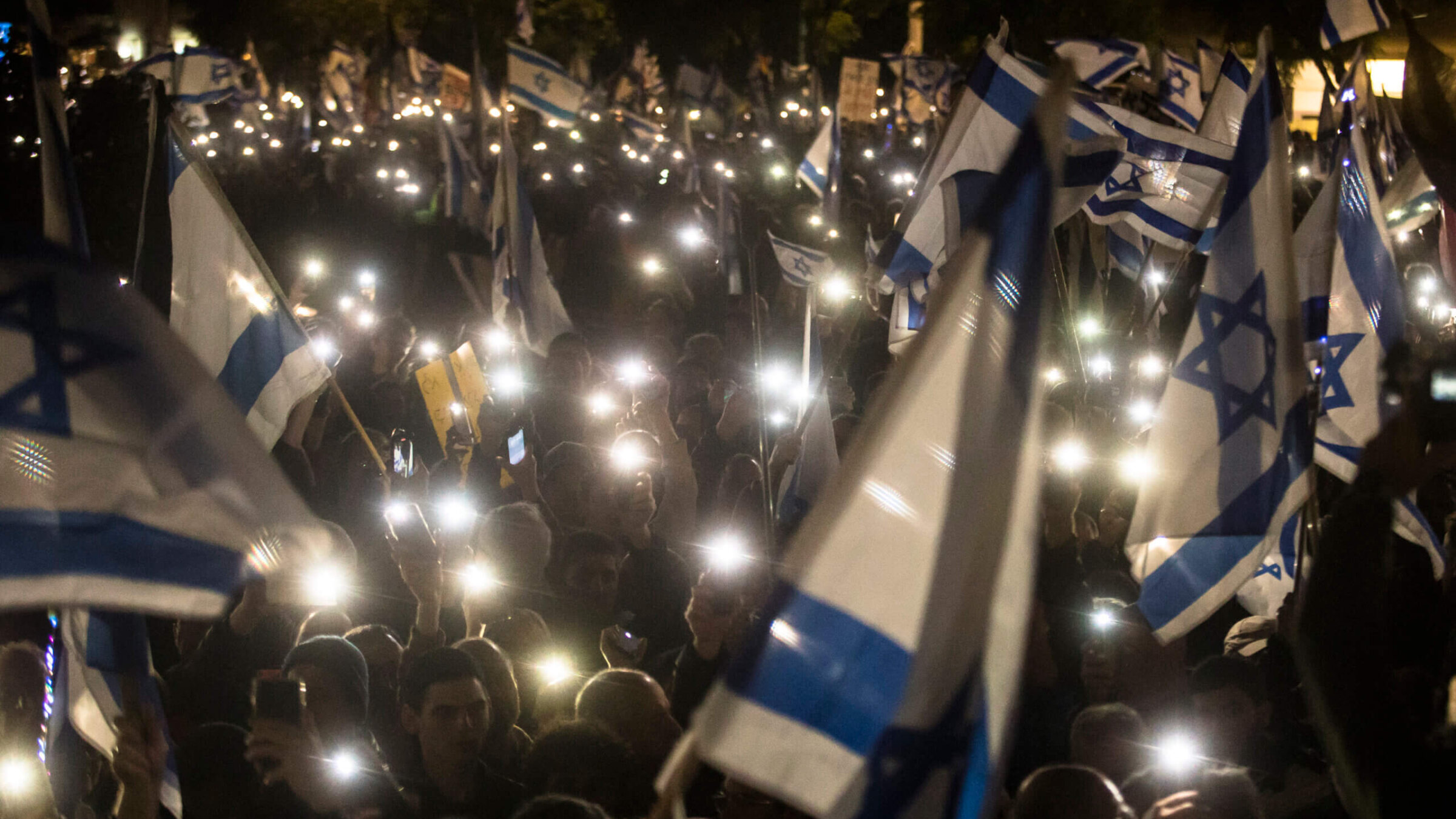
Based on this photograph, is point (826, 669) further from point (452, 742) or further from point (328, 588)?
point (328, 588)

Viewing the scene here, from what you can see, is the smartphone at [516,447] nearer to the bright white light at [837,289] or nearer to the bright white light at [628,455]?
the bright white light at [628,455]

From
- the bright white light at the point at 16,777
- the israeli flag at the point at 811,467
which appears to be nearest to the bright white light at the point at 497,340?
the israeli flag at the point at 811,467

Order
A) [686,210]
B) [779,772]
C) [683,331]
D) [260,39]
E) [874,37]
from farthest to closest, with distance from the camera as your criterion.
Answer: [874,37] → [260,39] → [686,210] → [683,331] → [779,772]

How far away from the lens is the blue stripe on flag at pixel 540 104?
1510cm

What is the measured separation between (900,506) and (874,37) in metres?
56.0

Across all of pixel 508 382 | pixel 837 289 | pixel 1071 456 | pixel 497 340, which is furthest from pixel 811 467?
pixel 837 289

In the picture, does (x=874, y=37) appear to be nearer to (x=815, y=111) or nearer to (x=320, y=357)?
(x=815, y=111)

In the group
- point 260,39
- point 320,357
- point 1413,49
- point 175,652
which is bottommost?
point 260,39

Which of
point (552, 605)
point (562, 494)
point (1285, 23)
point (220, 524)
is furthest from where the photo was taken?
point (1285, 23)

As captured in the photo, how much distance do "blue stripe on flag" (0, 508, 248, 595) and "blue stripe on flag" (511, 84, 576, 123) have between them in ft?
42.4

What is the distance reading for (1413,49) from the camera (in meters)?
5.30

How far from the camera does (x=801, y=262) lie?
8.89 m

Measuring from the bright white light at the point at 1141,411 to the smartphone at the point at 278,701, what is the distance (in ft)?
14.7

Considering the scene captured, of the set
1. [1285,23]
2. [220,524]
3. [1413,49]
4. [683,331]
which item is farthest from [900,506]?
[1285,23]
